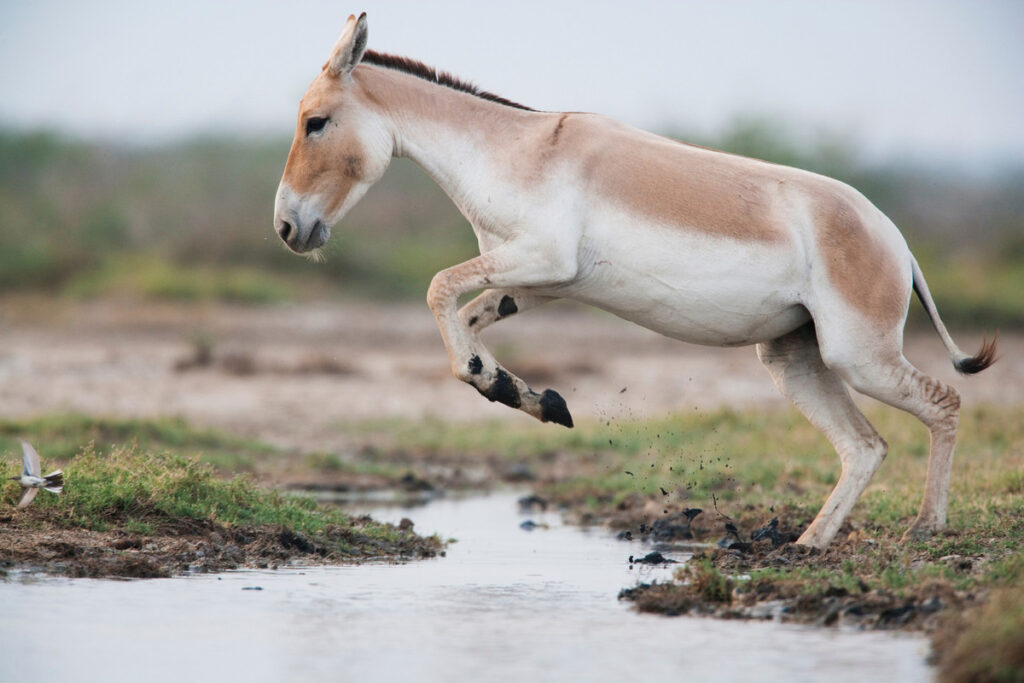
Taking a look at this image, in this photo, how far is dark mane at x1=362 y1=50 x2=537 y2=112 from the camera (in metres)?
6.68

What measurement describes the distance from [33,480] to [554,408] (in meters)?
2.57

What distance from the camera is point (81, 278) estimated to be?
64.1 ft

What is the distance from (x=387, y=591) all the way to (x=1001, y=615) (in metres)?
2.67

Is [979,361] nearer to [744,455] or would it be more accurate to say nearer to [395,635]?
[744,455]

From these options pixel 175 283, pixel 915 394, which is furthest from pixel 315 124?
pixel 175 283

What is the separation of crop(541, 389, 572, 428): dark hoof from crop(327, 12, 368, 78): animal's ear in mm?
1920

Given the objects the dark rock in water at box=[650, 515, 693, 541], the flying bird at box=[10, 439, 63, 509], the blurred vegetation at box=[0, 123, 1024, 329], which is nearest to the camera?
the flying bird at box=[10, 439, 63, 509]

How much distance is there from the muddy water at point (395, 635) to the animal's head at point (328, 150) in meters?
1.73

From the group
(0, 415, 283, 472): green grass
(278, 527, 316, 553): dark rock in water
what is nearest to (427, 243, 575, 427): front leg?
(278, 527, 316, 553): dark rock in water

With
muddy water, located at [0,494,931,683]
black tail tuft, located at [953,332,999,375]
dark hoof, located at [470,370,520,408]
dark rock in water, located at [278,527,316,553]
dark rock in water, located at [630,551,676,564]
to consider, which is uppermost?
black tail tuft, located at [953,332,999,375]

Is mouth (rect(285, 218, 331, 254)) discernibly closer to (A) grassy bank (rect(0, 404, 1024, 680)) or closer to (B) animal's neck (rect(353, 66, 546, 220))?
(B) animal's neck (rect(353, 66, 546, 220))

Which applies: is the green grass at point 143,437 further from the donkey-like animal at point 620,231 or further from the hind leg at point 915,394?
the hind leg at point 915,394

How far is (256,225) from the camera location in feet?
75.6

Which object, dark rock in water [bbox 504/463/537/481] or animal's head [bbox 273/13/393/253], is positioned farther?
dark rock in water [bbox 504/463/537/481]
